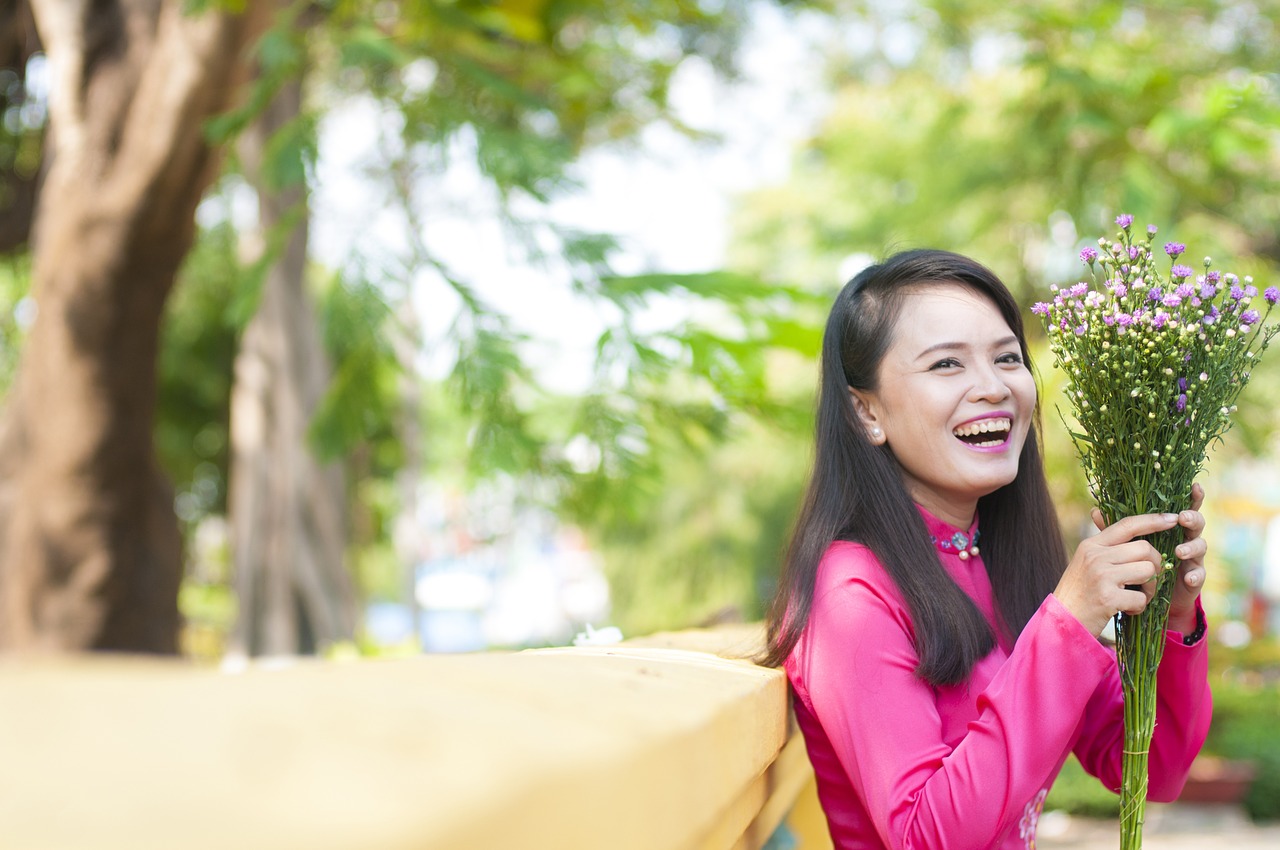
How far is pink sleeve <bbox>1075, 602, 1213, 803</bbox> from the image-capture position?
1895 millimetres

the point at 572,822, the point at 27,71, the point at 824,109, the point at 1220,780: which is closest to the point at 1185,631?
the point at 572,822

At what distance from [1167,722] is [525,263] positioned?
3.23m

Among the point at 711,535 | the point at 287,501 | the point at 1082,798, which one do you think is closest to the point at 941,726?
the point at 1082,798

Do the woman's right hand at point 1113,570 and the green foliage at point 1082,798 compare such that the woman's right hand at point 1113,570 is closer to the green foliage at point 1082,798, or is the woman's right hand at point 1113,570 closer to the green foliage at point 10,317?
the green foliage at point 1082,798

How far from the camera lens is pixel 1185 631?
1.86m

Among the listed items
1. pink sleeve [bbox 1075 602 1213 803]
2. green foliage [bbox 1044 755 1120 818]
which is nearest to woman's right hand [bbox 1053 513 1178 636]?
pink sleeve [bbox 1075 602 1213 803]

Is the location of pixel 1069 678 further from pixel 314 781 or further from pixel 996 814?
pixel 314 781

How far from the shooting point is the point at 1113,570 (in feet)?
5.29

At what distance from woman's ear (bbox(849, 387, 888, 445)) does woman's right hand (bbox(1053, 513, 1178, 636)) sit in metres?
0.44

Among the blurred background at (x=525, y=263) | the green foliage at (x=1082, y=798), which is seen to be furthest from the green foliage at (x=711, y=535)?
the green foliage at (x=1082, y=798)

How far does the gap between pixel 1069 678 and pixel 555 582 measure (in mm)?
23028

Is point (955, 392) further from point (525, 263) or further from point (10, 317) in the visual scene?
point (10, 317)

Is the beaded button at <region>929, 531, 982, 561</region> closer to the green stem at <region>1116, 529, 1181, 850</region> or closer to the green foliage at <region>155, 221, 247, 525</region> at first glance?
the green stem at <region>1116, 529, 1181, 850</region>

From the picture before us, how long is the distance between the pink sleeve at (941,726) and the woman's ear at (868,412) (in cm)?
36
